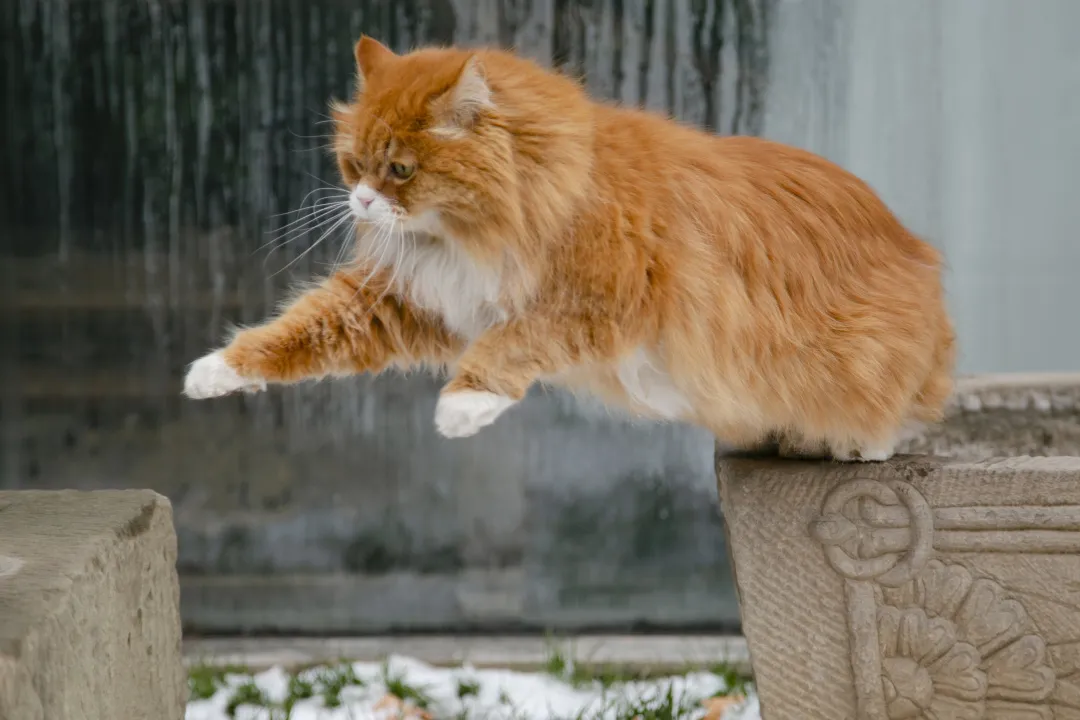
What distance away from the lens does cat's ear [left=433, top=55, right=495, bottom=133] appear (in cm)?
141

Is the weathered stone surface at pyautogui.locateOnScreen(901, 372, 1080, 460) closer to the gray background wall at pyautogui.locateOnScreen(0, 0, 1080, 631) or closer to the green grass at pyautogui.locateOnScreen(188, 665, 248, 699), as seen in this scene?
the gray background wall at pyautogui.locateOnScreen(0, 0, 1080, 631)

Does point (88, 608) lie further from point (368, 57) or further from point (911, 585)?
point (911, 585)

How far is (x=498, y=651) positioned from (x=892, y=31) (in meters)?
1.98

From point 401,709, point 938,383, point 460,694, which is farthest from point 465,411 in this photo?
point 460,694

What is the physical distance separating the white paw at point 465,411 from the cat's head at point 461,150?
20cm

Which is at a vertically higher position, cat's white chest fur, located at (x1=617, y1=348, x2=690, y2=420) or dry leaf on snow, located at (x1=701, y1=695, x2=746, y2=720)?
cat's white chest fur, located at (x1=617, y1=348, x2=690, y2=420)

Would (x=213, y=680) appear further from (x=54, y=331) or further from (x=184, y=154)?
(x=184, y=154)

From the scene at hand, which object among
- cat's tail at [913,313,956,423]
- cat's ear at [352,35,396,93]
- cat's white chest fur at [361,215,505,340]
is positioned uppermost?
cat's ear at [352,35,396,93]

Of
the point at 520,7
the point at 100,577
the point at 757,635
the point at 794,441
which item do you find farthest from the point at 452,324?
the point at 520,7

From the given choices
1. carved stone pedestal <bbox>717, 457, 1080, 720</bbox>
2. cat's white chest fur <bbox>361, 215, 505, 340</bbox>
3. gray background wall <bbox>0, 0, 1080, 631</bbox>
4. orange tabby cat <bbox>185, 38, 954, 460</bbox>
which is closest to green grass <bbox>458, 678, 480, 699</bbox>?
gray background wall <bbox>0, 0, 1080, 631</bbox>

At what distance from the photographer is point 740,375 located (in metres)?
1.61

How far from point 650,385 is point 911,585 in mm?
653

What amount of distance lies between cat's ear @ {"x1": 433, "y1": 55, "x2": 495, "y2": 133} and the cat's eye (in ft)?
0.21

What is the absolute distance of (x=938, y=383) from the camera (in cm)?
186
